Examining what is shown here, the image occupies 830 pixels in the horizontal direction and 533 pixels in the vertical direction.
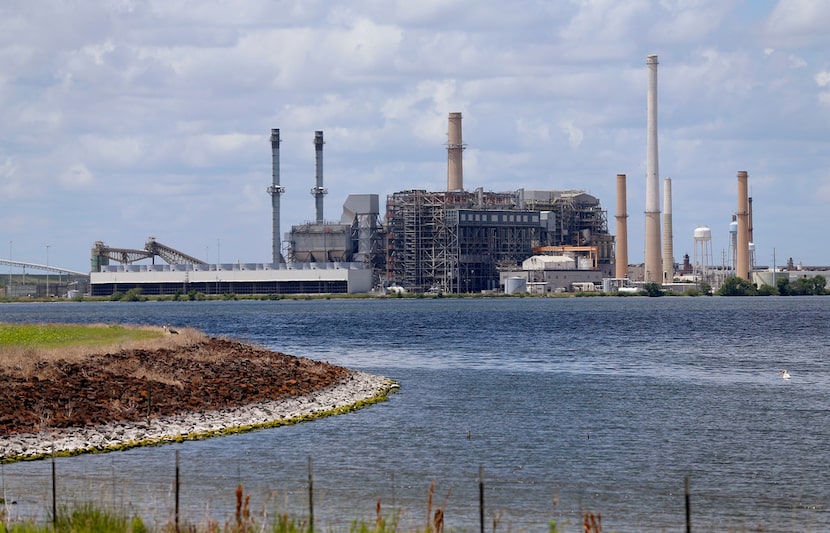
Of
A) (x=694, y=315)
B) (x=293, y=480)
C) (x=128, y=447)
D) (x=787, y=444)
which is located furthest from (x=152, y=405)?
(x=694, y=315)

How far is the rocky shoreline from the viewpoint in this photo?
116 feet

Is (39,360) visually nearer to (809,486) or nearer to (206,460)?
(206,460)

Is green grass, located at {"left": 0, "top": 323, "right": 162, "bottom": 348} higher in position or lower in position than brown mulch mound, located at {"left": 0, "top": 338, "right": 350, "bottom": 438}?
higher

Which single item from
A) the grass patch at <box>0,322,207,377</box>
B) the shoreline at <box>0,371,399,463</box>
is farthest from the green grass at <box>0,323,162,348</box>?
the shoreline at <box>0,371,399,463</box>

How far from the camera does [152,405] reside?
4031cm

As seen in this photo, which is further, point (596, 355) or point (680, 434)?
point (596, 355)

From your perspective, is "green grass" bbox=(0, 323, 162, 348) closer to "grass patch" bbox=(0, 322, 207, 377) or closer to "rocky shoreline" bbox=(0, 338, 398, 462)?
"grass patch" bbox=(0, 322, 207, 377)

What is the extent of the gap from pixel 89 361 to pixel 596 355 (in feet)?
131

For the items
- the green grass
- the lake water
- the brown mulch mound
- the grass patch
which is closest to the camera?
the lake water

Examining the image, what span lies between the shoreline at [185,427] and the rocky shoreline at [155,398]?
0.03m

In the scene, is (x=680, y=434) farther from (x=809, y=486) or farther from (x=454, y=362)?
(x=454, y=362)

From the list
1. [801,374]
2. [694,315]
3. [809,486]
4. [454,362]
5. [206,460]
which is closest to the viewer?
[809,486]

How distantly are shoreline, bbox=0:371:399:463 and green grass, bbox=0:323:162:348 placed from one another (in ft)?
38.6

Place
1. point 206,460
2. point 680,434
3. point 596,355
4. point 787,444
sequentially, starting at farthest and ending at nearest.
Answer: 1. point 596,355
2. point 680,434
3. point 787,444
4. point 206,460
